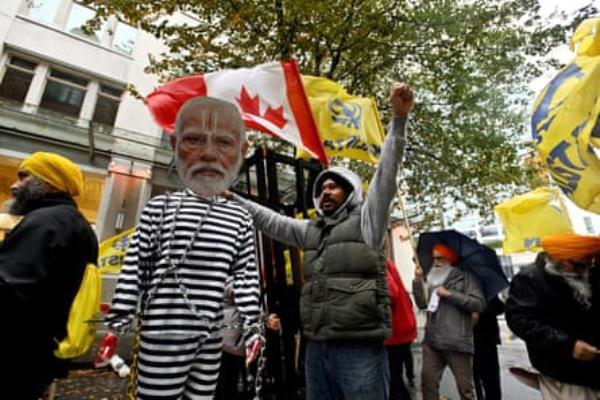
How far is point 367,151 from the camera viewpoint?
400 centimetres

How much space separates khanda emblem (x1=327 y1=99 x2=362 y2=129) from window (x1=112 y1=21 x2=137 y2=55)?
35.9 feet

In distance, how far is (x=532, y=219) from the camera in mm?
3350

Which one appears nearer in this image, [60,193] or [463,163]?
[60,193]

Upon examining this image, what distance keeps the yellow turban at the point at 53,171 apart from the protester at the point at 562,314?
328 centimetres

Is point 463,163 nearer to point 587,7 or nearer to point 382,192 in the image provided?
point 587,7

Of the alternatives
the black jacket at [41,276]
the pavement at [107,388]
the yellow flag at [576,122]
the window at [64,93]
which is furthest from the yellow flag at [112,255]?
the window at [64,93]

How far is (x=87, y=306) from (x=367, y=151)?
327 cm

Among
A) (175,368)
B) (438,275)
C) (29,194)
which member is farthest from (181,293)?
(438,275)

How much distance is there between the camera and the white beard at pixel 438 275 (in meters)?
3.74

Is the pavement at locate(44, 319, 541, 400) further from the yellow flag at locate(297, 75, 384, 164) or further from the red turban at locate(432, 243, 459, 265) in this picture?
the yellow flag at locate(297, 75, 384, 164)

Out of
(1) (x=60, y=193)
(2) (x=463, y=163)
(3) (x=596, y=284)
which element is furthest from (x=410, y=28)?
(1) (x=60, y=193)

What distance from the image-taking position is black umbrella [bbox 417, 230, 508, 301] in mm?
3547

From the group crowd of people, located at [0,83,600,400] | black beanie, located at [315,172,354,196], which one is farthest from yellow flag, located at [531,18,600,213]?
black beanie, located at [315,172,354,196]

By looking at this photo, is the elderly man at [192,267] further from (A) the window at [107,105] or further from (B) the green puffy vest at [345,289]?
(A) the window at [107,105]
